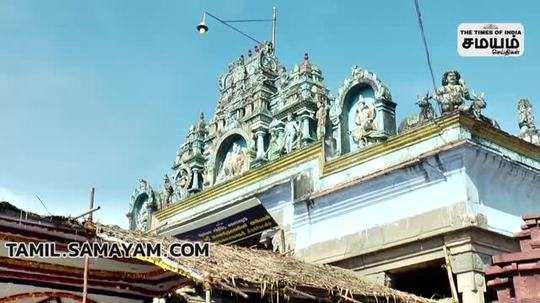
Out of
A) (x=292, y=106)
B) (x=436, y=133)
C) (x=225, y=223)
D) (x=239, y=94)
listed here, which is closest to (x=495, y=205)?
(x=436, y=133)

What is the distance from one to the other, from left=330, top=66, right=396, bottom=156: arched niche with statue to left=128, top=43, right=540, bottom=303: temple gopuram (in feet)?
0.10

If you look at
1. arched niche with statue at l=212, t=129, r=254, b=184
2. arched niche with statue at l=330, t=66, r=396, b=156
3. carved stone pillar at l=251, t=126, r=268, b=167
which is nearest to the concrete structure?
arched niche with statue at l=330, t=66, r=396, b=156

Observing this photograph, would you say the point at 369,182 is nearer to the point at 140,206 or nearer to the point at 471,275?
the point at 471,275

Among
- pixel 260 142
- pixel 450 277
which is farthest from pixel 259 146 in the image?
pixel 450 277

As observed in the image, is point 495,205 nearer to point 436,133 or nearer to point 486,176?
point 486,176

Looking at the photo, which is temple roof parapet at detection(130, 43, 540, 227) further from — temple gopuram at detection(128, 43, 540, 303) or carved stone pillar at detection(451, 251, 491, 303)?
carved stone pillar at detection(451, 251, 491, 303)

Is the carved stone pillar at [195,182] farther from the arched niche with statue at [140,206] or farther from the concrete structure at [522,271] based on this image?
the concrete structure at [522,271]

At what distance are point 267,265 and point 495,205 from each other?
554 cm

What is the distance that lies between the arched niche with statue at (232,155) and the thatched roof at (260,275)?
6.70 meters

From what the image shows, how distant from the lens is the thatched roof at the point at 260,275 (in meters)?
9.05

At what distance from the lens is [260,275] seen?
10078 mm

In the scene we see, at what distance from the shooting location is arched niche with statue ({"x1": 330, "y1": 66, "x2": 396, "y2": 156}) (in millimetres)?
15930

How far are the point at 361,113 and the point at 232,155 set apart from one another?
5214mm

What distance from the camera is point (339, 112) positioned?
669 inches
